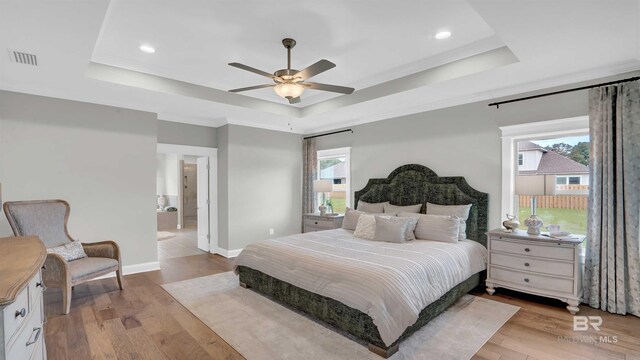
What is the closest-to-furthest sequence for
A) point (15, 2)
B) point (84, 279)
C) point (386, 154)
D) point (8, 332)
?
point (8, 332) → point (15, 2) → point (84, 279) → point (386, 154)

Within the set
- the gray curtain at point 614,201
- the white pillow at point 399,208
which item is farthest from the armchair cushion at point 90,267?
the gray curtain at point 614,201

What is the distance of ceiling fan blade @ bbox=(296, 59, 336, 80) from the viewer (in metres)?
2.63

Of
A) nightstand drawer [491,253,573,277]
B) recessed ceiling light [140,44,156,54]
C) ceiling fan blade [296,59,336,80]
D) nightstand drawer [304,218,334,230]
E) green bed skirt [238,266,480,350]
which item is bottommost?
green bed skirt [238,266,480,350]

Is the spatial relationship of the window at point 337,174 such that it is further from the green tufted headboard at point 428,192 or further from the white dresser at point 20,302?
the white dresser at point 20,302

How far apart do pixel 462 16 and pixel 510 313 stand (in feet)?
9.67

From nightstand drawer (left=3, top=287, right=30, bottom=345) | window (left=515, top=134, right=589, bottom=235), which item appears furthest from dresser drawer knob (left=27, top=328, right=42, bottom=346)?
window (left=515, top=134, right=589, bottom=235)

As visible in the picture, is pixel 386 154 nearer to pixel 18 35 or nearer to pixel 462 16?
pixel 462 16

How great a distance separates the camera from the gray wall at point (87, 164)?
12.6ft

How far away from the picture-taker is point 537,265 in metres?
3.36

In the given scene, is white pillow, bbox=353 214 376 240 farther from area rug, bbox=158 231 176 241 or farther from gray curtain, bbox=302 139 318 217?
area rug, bbox=158 231 176 241

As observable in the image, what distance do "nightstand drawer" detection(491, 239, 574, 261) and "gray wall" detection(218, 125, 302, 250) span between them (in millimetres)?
4014

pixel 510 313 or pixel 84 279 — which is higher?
pixel 84 279

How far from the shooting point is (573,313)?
3148 millimetres

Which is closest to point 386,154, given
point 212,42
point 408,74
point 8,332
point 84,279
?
point 408,74
